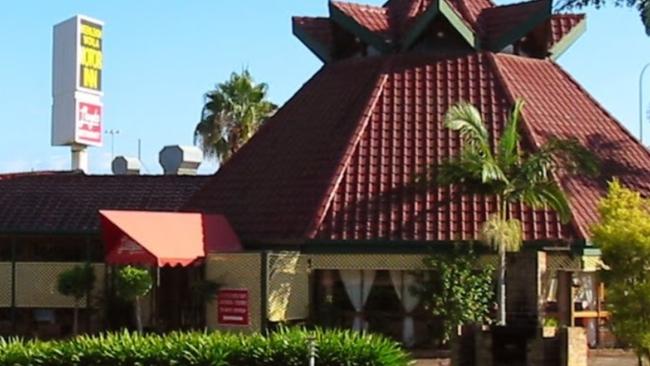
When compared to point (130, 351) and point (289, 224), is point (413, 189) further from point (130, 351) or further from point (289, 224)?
point (130, 351)

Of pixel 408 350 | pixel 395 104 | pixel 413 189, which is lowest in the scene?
pixel 408 350

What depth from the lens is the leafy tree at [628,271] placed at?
906 inches

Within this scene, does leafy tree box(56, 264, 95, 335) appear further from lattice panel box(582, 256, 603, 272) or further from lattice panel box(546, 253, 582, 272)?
lattice panel box(582, 256, 603, 272)

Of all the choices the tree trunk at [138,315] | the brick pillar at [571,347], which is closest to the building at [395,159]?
the tree trunk at [138,315]

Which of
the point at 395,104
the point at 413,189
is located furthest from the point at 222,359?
the point at 395,104

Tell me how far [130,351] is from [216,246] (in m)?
9.69

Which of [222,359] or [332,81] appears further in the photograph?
[332,81]

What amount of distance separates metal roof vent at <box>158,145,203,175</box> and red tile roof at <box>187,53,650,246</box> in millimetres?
6749

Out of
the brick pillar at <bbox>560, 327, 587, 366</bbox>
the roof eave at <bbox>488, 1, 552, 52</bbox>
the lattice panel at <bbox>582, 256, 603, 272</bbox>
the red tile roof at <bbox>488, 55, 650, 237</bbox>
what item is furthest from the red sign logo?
the brick pillar at <bbox>560, 327, 587, 366</bbox>

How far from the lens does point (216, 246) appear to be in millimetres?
30594

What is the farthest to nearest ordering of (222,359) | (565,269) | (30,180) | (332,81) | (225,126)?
(225,126) → (30,180) → (332,81) → (565,269) → (222,359)

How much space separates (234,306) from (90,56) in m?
16.7

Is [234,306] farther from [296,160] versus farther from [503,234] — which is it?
[503,234]

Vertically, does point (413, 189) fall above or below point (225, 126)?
below
